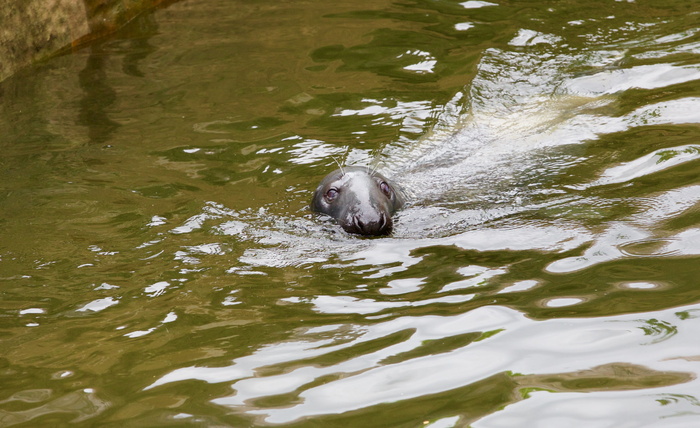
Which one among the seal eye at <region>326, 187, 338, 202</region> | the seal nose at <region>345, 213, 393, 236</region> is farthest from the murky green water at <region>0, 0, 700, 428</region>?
the seal eye at <region>326, 187, 338, 202</region>

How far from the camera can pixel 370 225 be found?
600cm

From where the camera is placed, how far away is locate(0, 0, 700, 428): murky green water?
12.1 ft

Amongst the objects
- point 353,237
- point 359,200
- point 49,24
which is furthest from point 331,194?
point 49,24

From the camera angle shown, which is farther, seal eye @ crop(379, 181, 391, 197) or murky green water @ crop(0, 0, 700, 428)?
seal eye @ crop(379, 181, 391, 197)

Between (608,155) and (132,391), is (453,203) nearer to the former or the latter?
(608,155)

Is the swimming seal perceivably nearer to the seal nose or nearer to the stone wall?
the seal nose

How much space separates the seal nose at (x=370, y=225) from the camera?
6.01m

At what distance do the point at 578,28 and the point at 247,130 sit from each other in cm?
436

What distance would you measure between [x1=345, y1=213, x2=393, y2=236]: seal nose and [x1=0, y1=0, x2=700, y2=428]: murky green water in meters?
0.12

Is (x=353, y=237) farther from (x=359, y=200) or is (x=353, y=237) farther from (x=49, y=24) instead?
(x=49, y=24)

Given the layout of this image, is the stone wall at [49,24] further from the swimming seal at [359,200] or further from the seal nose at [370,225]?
the seal nose at [370,225]

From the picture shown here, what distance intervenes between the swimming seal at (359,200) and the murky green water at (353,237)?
0.48 feet

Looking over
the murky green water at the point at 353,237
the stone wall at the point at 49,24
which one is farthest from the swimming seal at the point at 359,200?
the stone wall at the point at 49,24

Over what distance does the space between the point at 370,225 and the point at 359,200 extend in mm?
282
